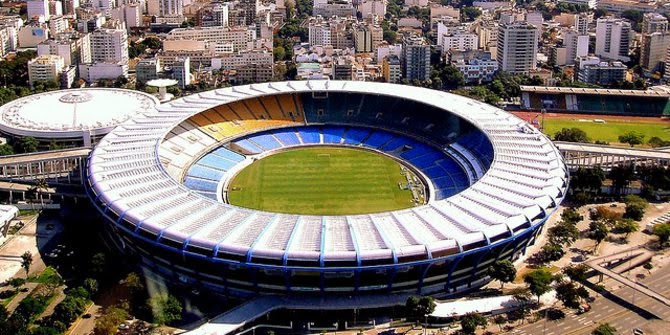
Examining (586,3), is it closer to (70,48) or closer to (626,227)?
(70,48)

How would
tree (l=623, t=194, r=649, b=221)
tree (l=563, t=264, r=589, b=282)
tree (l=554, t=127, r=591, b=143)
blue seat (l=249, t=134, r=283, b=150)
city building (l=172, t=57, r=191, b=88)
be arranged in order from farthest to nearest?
1. city building (l=172, t=57, r=191, b=88)
2. tree (l=554, t=127, r=591, b=143)
3. blue seat (l=249, t=134, r=283, b=150)
4. tree (l=623, t=194, r=649, b=221)
5. tree (l=563, t=264, r=589, b=282)

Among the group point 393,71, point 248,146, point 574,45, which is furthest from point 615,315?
point 574,45

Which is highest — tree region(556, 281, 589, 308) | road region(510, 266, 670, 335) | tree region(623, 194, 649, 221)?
tree region(623, 194, 649, 221)

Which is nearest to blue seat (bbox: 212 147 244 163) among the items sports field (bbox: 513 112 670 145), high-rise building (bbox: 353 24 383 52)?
sports field (bbox: 513 112 670 145)

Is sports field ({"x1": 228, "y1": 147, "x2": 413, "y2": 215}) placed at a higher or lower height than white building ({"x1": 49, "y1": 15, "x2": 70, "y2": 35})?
lower

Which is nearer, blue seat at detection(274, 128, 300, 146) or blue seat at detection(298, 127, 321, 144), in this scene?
blue seat at detection(274, 128, 300, 146)

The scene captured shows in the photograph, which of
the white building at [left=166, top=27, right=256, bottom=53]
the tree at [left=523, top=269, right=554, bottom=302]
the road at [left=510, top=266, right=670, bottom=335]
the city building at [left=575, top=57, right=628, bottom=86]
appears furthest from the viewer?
the white building at [left=166, top=27, right=256, bottom=53]

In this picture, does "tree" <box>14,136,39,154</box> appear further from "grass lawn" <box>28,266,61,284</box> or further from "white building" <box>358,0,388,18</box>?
"white building" <box>358,0,388,18</box>

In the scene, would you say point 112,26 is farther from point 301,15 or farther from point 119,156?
point 119,156
